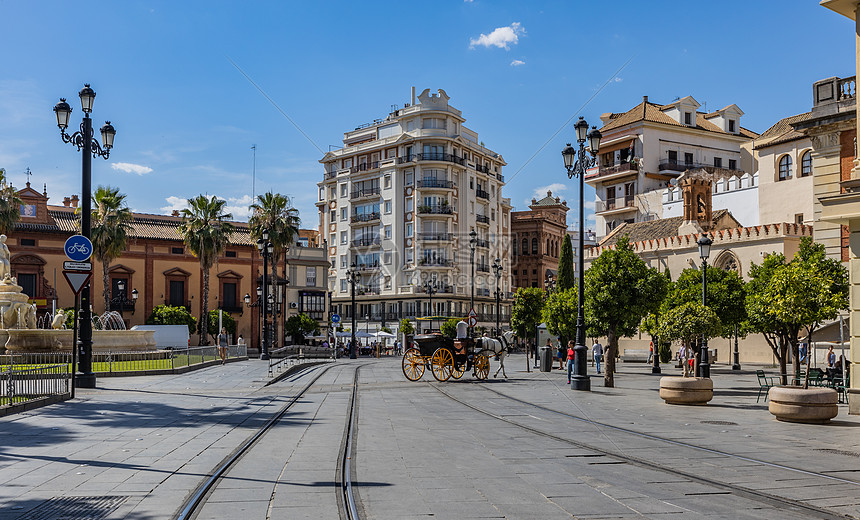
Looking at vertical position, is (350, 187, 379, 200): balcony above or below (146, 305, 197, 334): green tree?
above

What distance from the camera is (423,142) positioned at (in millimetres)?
80250

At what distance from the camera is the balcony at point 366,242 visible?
3282 inches

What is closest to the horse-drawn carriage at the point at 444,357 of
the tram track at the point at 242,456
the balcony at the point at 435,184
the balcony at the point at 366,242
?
the tram track at the point at 242,456

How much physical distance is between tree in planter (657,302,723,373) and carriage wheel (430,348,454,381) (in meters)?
6.94

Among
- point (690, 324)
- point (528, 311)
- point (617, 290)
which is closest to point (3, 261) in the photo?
point (617, 290)

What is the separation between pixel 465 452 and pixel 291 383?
15469mm

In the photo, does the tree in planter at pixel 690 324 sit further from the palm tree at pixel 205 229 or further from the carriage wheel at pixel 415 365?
the palm tree at pixel 205 229

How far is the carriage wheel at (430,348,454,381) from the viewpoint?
24781mm

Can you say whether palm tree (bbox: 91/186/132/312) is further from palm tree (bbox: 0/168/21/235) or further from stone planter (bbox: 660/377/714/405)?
stone planter (bbox: 660/377/714/405)

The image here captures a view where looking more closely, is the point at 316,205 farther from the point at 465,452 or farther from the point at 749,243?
the point at 465,452

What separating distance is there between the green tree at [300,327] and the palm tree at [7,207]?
26.7 metres

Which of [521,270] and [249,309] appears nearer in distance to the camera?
[249,309]

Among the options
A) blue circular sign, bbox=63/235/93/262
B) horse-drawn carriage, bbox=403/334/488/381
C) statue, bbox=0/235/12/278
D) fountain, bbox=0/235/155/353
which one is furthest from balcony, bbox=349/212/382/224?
blue circular sign, bbox=63/235/93/262

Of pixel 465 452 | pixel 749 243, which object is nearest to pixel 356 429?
pixel 465 452
